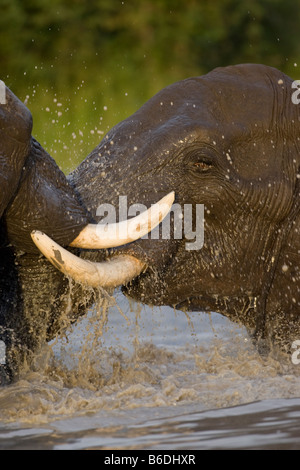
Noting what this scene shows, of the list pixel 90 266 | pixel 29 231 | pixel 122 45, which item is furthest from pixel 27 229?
pixel 122 45

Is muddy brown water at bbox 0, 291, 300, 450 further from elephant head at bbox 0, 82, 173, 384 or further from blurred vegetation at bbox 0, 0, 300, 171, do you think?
blurred vegetation at bbox 0, 0, 300, 171

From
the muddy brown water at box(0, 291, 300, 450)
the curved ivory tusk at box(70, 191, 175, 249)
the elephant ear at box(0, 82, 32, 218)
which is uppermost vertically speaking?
the elephant ear at box(0, 82, 32, 218)

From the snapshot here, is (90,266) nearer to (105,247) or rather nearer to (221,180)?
(105,247)

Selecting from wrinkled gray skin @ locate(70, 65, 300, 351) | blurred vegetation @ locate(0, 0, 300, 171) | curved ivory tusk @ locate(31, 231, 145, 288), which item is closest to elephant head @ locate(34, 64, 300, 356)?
wrinkled gray skin @ locate(70, 65, 300, 351)

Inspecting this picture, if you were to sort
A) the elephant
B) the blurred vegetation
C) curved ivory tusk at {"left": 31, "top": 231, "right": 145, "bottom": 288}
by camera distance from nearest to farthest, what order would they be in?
1. curved ivory tusk at {"left": 31, "top": 231, "right": 145, "bottom": 288}
2. the elephant
3. the blurred vegetation

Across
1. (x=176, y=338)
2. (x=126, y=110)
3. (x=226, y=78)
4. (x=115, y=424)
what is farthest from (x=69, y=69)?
(x=115, y=424)

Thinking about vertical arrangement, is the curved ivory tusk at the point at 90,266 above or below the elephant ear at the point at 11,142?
below

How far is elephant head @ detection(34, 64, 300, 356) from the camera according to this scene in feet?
19.5

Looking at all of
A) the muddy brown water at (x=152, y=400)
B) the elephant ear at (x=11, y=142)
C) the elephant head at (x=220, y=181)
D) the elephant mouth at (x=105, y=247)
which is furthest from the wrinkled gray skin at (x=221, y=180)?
the elephant ear at (x=11, y=142)

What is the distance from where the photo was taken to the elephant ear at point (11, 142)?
5117mm

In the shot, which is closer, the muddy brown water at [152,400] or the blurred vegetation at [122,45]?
the muddy brown water at [152,400]

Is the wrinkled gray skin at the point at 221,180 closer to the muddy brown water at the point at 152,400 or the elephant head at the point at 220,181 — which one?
the elephant head at the point at 220,181
